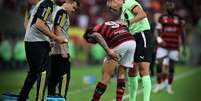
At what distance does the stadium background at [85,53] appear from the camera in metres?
16.8

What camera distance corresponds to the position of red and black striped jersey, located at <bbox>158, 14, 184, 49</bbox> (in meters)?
17.0

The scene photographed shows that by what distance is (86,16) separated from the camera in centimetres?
3303

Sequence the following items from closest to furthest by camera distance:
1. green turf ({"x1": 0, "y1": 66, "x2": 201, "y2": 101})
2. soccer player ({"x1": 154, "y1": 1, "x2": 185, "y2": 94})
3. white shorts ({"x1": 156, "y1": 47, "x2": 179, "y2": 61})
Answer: green turf ({"x1": 0, "y1": 66, "x2": 201, "y2": 101})
soccer player ({"x1": 154, "y1": 1, "x2": 185, "y2": 94})
white shorts ({"x1": 156, "y1": 47, "x2": 179, "y2": 61})

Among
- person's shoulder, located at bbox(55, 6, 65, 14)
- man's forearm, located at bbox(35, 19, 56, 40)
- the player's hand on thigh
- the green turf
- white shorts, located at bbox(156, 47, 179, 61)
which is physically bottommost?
the green turf

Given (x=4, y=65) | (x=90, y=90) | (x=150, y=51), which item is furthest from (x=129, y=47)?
(x=4, y=65)

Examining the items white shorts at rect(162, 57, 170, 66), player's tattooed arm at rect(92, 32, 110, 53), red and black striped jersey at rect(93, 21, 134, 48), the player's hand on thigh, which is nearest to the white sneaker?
white shorts at rect(162, 57, 170, 66)

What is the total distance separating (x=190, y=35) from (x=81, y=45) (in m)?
6.49

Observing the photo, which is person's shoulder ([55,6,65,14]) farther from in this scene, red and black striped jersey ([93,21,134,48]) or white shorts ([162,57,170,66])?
white shorts ([162,57,170,66])

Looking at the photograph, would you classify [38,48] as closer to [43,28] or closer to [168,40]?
[43,28]

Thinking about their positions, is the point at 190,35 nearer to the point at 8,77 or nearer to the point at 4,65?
the point at 4,65

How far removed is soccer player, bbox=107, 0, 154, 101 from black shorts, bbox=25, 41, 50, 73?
1.52m

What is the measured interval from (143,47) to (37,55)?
208 centimetres

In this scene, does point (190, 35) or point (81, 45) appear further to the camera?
point (190, 35)

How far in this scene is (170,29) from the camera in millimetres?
Result: 17125
